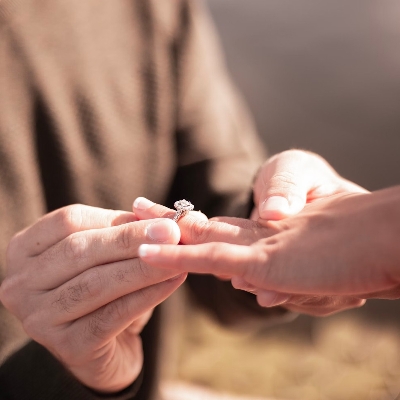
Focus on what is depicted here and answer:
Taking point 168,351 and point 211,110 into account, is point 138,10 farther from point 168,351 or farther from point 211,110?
point 168,351

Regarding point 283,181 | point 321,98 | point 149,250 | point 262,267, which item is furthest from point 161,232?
point 321,98

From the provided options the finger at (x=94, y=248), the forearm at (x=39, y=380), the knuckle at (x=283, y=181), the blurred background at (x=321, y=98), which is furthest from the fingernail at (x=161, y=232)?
the blurred background at (x=321, y=98)

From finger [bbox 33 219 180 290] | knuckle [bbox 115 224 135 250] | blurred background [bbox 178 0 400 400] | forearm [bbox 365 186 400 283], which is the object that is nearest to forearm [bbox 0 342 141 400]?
finger [bbox 33 219 180 290]

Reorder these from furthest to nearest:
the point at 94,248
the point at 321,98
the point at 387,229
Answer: the point at 321,98 < the point at 94,248 < the point at 387,229

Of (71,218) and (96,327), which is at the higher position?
(71,218)

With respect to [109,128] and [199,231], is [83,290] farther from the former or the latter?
[109,128]

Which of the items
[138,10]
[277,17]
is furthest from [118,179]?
[277,17]

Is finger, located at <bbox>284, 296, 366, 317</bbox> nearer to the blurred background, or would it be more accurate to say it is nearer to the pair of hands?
the pair of hands

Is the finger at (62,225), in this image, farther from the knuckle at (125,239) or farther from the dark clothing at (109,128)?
the dark clothing at (109,128)
